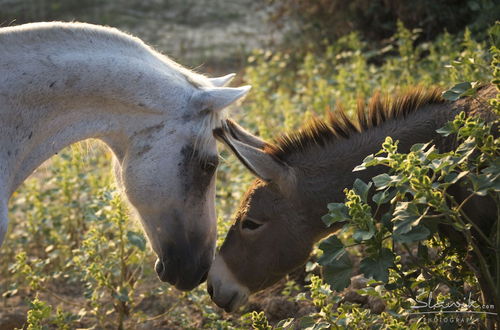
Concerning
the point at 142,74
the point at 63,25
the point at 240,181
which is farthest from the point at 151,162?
the point at 240,181

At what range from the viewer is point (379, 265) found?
9.42 ft

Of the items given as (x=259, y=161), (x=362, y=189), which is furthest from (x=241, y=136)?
(x=362, y=189)

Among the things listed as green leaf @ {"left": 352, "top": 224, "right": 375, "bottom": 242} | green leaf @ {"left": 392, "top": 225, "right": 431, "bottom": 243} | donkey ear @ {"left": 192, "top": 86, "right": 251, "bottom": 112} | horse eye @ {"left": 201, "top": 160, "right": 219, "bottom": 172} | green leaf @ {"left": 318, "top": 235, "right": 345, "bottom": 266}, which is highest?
donkey ear @ {"left": 192, "top": 86, "right": 251, "bottom": 112}

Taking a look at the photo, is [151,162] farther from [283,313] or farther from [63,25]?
[283,313]

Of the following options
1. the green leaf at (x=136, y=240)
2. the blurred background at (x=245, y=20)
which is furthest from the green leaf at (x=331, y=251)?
the blurred background at (x=245, y=20)

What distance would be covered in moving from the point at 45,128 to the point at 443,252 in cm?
190

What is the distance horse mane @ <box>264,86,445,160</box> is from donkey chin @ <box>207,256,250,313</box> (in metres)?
0.64

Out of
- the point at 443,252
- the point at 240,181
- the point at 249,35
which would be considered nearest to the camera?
the point at 443,252

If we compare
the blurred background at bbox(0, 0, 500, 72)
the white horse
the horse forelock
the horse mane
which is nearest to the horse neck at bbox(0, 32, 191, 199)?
the white horse

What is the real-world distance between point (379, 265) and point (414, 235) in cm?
20

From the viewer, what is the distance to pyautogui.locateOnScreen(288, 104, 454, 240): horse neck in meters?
3.51

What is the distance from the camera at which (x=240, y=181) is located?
5043 mm

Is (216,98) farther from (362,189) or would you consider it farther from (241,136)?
(362,189)

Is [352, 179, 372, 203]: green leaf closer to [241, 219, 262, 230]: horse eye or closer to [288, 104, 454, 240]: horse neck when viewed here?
[288, 104, 454, 240]: horse neck
